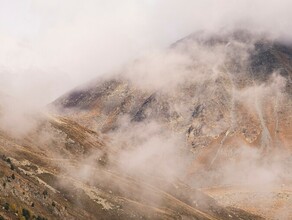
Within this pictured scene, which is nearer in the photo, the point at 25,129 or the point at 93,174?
the point at 93,174

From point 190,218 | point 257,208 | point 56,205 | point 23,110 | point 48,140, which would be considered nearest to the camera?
point 56,205

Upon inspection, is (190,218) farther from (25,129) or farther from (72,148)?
(25,129)

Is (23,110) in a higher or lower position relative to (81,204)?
higher

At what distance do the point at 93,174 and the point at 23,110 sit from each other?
1720 inches

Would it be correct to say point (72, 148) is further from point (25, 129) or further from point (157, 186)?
point (157, 186)

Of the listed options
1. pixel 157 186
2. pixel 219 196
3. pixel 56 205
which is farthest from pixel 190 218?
pixel 219 196

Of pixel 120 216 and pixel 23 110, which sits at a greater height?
pixel 23 110

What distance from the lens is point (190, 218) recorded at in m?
107

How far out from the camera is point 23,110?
142000mm

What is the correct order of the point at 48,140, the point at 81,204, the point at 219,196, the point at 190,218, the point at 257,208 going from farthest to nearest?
1. the point at 219,196
2. the point at 257,208
3. the point at 48,140
4. the point at 190,218
5. the point at 81,204

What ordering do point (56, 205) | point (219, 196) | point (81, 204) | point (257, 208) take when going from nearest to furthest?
point (56, 205) → point (81, 204) → point (257, 208) → point (219, 196)

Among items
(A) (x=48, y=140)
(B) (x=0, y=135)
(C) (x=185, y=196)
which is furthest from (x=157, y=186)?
(B) (x=0, y=135)

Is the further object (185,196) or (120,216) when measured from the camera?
(185,196)

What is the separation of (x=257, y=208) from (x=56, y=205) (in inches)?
4234
